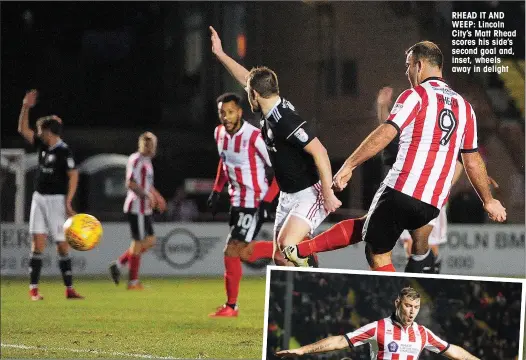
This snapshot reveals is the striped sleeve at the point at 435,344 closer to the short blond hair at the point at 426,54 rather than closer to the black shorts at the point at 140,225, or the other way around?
the short blond hair at the point at 426,54

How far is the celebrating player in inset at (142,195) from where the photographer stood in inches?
462

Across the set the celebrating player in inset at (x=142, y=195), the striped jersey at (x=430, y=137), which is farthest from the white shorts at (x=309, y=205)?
Result: the celebrating player in inset at (x=142, y=195)

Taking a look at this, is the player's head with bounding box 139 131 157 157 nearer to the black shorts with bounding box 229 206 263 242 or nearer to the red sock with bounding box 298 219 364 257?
the black shorts with bounding box 229 206 263 242

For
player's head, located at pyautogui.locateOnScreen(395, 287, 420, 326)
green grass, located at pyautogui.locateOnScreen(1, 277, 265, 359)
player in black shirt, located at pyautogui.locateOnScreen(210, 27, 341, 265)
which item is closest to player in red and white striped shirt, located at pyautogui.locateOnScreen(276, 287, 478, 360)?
player's head, located at pyautogui.locateOnScreen(395, 287, 420, 326)

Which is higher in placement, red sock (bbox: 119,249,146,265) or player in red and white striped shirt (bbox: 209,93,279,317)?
player in red and white striped shirt (bbox: 209,93,279,317)

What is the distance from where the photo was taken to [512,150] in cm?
1126

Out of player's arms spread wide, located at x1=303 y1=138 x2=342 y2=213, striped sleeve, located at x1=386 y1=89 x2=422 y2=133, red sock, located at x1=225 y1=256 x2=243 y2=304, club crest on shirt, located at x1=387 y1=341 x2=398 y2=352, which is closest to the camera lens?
club crest on shirt, located at x1=387 y1=341 x2=398 y2=352

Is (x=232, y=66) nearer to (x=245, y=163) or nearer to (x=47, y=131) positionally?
(x=245, y=163)

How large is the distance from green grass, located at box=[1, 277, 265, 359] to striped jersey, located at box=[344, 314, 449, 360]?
2255mm

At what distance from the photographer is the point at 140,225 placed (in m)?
11.9

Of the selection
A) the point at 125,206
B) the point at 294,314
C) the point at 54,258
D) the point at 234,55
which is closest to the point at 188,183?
the point at 125,206

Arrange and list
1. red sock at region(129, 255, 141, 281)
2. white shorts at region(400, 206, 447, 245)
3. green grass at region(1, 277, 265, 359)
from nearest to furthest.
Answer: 1. green grass at region(1, 277, 265, 359)
2. white shorts at region(400, 206, 447, 245)
3. red sock at region(129, 255, 141, 281)

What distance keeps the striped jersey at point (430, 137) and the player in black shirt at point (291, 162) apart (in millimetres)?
463

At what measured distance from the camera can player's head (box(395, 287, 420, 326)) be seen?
5168 millimetres
